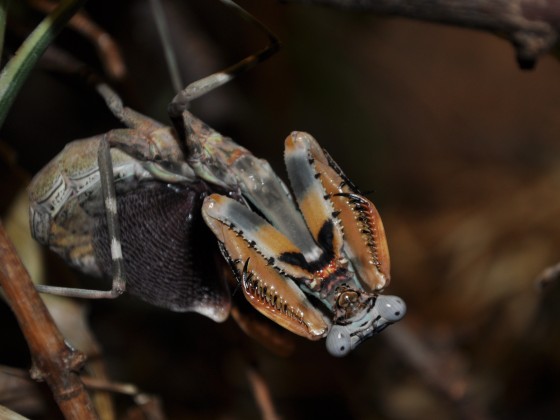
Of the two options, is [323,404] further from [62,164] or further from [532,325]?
[62,164]

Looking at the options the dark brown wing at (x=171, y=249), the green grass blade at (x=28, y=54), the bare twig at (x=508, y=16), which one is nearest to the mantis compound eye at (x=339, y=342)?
the dark brown wing at (x=171, y=249)

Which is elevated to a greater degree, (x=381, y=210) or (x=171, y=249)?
(x=171, y=249)

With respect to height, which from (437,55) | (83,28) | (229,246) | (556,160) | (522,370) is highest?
(83,28)

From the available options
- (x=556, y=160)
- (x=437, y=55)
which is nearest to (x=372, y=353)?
(x=556, y=160)

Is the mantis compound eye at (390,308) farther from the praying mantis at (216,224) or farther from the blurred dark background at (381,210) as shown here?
the blurred dark background at (381,210)

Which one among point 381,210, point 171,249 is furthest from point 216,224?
point 381,210

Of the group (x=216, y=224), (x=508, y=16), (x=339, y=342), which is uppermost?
(x=508, y=16)

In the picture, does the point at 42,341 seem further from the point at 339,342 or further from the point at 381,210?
the point at 381,210
